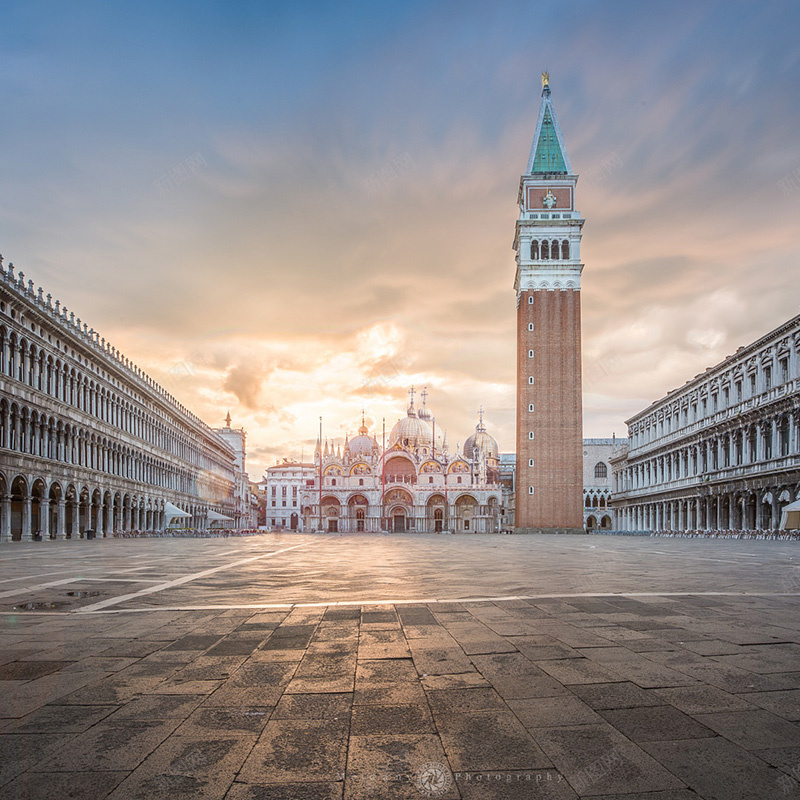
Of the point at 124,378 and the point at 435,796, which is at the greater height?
the point at 124,378

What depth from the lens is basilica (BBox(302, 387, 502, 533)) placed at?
289 ft

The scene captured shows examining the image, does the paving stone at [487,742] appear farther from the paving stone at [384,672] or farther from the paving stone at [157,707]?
the paving stone at [157,707]

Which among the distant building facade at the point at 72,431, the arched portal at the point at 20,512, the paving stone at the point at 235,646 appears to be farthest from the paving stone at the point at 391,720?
the arched portal at the point at 20,512

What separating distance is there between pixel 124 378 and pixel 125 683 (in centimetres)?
5068

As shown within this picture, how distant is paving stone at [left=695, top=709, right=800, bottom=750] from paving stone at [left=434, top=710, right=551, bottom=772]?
1.01 m

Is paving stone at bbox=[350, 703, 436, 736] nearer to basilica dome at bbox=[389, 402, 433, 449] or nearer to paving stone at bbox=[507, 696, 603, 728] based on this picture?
paving stone at bbox=[507, 696, 603, 728]

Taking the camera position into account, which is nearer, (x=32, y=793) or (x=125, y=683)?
(x=32, y=793)

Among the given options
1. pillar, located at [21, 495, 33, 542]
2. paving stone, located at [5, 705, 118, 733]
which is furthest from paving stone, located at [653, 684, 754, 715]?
pillar, located at [21, 495, 33, 542]

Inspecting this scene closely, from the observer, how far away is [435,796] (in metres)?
2.97

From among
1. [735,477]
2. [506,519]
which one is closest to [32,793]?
[735,477]

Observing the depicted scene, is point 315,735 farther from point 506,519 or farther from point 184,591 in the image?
point 506,519

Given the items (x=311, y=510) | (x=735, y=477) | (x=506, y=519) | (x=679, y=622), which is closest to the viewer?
(x=679, y=622)

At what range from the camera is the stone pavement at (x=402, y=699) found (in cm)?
314

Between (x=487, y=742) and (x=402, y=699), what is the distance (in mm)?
916
